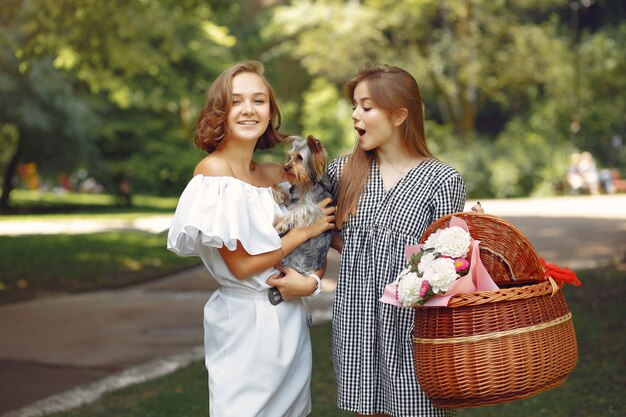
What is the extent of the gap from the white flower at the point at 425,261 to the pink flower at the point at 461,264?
89mm

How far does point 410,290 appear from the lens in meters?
3.00

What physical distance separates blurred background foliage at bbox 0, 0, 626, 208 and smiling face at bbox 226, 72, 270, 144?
17.1 meters

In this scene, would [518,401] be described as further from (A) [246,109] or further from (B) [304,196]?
(A) [246,109]

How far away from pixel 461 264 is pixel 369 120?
0.77 m

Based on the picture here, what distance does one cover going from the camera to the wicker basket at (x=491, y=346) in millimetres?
2998

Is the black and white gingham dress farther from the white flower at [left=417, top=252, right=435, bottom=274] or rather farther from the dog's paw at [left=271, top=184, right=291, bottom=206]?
the white flower at [left=417, top=252, right=435, bottom=274]

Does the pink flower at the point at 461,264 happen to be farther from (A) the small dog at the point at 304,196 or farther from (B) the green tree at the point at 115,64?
(B) the green tree at the point at 115,64

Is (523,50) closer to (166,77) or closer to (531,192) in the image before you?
(531,192)

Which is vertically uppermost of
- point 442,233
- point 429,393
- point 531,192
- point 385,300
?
point 442,233

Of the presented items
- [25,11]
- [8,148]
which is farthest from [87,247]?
[8,148]

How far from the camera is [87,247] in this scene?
1424cm

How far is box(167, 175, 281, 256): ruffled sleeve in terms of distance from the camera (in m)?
3.22

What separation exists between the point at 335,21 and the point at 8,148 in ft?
35.6

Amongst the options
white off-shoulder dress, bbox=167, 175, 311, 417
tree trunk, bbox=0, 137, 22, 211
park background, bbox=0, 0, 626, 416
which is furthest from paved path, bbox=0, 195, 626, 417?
tree trunk, bbox=0, 137, 22, 211
